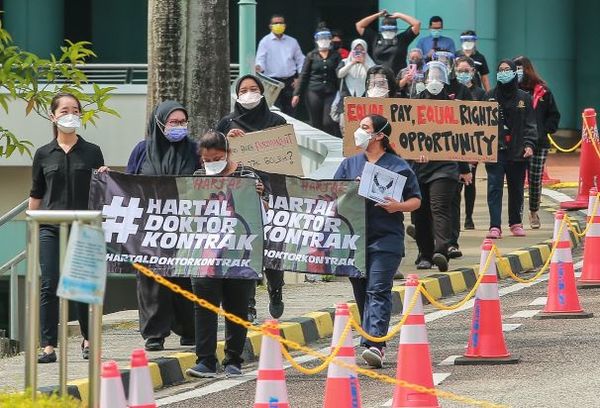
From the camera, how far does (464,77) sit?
64.2ft

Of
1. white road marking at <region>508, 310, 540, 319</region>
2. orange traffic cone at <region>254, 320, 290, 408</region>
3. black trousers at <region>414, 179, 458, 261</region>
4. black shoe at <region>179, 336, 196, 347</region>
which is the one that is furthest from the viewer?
black trousers at <region>414, 179, 458, 261</region>

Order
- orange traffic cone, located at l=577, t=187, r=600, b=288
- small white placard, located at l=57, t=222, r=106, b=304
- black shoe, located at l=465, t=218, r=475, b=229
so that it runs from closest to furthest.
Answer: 1. small white placard, located at l=57, t=222, r=106, b=304
2. orange traffic cone, located at l=577, t=187, r=600, b=288
3. black shoe, located at l=465, t=218, r=475, b=229

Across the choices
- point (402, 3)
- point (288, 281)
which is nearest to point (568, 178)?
point (402, 3)

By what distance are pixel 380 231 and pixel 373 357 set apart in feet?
2.92

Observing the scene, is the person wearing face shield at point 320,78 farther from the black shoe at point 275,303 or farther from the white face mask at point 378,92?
the black shoe at point 275,303

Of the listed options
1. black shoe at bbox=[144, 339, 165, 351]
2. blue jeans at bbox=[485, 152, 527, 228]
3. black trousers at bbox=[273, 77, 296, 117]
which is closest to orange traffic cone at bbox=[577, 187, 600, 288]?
blue jeans at bbox=[485, 152, 527, 228]

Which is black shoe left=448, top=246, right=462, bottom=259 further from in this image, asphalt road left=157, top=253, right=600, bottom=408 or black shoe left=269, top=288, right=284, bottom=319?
black shoe left=269, top=288, right=284, bottom=319

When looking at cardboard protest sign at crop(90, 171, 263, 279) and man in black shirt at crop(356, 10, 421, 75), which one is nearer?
cardboard protest sign at crop(90, 171, 263, 279)

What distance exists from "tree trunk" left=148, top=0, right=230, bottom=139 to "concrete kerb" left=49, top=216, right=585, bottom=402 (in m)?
2.03

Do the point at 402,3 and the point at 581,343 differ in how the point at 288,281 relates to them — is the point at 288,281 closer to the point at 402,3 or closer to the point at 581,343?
the point at 581,343

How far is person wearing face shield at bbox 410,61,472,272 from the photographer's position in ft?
55.9

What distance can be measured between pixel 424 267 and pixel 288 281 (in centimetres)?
173

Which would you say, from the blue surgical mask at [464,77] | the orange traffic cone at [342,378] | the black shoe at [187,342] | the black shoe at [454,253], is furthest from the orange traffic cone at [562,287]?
the blue surgical mask at [464,77]

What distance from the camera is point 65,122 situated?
1238cm
